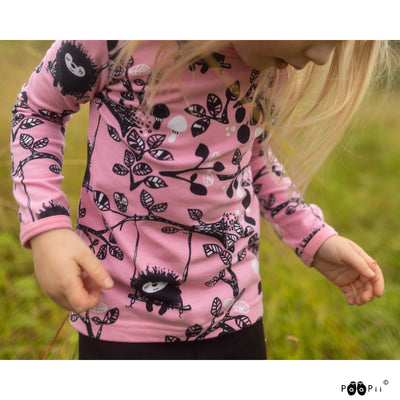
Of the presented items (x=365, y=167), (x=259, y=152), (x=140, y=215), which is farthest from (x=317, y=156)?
(x=365, y=167)

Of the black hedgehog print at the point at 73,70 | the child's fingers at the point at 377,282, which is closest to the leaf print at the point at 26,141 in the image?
Answer: the black hedgehog print at the point at 73,70

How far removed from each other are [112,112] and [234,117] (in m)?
0.22

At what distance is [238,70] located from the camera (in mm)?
897

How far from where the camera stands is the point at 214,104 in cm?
90

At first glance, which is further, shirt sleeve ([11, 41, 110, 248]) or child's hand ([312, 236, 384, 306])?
child's hand ([312, 236, 384, 306])

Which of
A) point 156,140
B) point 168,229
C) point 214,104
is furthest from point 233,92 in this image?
point 168,229

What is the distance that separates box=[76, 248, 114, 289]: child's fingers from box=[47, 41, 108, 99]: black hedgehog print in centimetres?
28

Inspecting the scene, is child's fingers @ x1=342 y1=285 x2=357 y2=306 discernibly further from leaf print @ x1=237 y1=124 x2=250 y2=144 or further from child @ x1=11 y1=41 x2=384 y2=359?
leaf print @ x1=237 y1=124 x2=250 y2=144

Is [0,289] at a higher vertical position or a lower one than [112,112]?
lower

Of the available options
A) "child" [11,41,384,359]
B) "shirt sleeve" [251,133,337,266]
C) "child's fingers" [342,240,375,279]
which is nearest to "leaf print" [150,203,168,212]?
"child" [11,41,384,359]

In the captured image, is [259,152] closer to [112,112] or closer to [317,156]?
[317,156]

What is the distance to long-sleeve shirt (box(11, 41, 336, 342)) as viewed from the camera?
868 millimetres

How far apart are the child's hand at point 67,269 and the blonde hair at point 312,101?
42 centimetres
